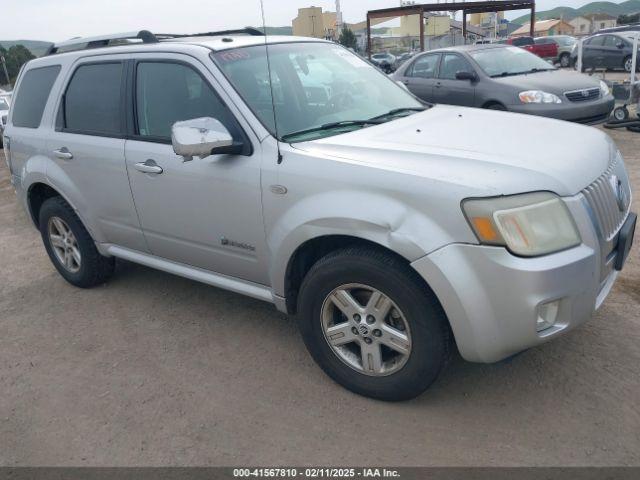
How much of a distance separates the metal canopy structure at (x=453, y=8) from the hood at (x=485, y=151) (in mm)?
19754

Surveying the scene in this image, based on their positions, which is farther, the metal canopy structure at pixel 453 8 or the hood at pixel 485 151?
the metal canopy structure at pixel 453 8

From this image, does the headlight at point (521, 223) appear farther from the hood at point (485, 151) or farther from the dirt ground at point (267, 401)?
the dirt ground at point (267, 401)

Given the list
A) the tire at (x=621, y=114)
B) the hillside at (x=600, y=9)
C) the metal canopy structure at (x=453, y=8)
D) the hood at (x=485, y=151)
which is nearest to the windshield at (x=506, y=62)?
the tire at (x=621, y=114)

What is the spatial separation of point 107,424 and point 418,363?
1.61 metres

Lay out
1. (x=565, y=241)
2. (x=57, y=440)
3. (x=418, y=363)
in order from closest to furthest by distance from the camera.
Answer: (x=565, y=241)
(x=418, y=363)
(x=57, y=440)

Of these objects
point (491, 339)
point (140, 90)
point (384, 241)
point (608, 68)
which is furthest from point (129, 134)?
point (608, 68)

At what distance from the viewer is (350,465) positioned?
2602 millimetres

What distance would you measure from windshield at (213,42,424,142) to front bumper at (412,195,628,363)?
114 cm

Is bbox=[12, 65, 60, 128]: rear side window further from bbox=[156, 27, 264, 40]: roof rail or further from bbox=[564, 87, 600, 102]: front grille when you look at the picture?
bbox=[564, 87, 600, 102]: front grille

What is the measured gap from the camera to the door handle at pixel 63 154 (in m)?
4.24

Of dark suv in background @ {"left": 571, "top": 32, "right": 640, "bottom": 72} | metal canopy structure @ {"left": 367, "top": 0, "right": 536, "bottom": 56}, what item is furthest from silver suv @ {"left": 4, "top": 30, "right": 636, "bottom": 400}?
dark suv in background @ {"left": 571, "top": 32, "right": 640, "bottom": 72}

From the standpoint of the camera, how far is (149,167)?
143 inches

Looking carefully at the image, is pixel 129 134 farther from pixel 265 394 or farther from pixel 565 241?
pixel 565 241

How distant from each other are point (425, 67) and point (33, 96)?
6894 mm
